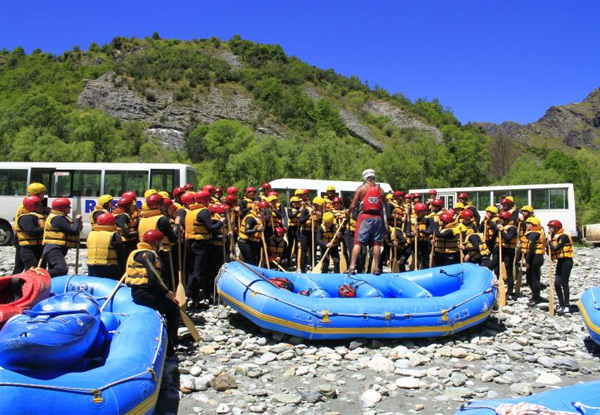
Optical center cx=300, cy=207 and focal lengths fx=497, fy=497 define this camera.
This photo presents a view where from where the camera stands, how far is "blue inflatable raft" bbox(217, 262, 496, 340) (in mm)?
6703

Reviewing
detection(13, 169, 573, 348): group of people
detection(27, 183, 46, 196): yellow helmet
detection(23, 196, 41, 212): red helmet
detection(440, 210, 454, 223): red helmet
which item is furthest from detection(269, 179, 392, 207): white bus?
detection(23, 196, 41, 212): red helmet

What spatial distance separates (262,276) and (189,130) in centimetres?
5243

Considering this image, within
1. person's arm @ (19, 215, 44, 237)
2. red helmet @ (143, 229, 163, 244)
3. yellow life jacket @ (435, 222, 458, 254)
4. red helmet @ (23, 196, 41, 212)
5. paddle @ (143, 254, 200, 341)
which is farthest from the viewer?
yellow life jacket @ (435, 222, 458, 254)

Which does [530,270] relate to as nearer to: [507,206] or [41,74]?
[507,206]

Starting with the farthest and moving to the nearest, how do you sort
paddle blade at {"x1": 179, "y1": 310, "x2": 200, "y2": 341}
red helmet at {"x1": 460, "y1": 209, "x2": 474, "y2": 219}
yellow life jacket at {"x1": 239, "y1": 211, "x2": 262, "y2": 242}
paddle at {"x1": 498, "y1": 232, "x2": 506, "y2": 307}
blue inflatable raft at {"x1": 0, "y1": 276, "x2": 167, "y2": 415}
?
red helmet at {"x1": 460, "y1": 209, "x2": 474, "y2": 219} < yellow life jacket at {"x1": 239, "y1": 211, "x2": 262, "y2": 242} < paddle at {"x1": 498, "y1": 232, "x2": 506, "y2": 307} < paddle blade at {"x1": 179, "y1": 310, "x2": 200, "y2": 341} < blue inflatable raft at {"x1": 0, "y1": 276, "x2": 167, "y2": 415}

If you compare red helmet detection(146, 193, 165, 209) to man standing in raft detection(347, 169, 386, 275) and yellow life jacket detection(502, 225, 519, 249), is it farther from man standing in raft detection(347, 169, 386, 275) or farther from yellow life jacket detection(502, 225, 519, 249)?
yellow life jacket detection(502, 225, 519, 249)

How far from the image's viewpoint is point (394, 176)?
34.8m

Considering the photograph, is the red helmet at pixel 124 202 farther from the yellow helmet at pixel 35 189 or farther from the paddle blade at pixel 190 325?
the paddle blade at pixel 190 325

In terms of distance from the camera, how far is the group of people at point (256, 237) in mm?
7117

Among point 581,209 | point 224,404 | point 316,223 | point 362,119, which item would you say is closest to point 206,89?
point 362,119

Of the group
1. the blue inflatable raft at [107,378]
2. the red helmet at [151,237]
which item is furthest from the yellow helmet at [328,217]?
the blue inflatable raft at [107,378]

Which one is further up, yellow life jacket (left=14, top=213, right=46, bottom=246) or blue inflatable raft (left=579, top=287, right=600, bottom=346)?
yellow life jacket (left=14, top=213, right=46, bottom=246)

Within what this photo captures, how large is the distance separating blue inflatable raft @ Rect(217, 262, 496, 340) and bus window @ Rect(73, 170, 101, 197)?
1011cm

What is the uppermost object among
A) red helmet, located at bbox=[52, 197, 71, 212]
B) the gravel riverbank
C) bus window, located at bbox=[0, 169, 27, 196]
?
bus window, located at bbox=[0, 169, 27, 196]
